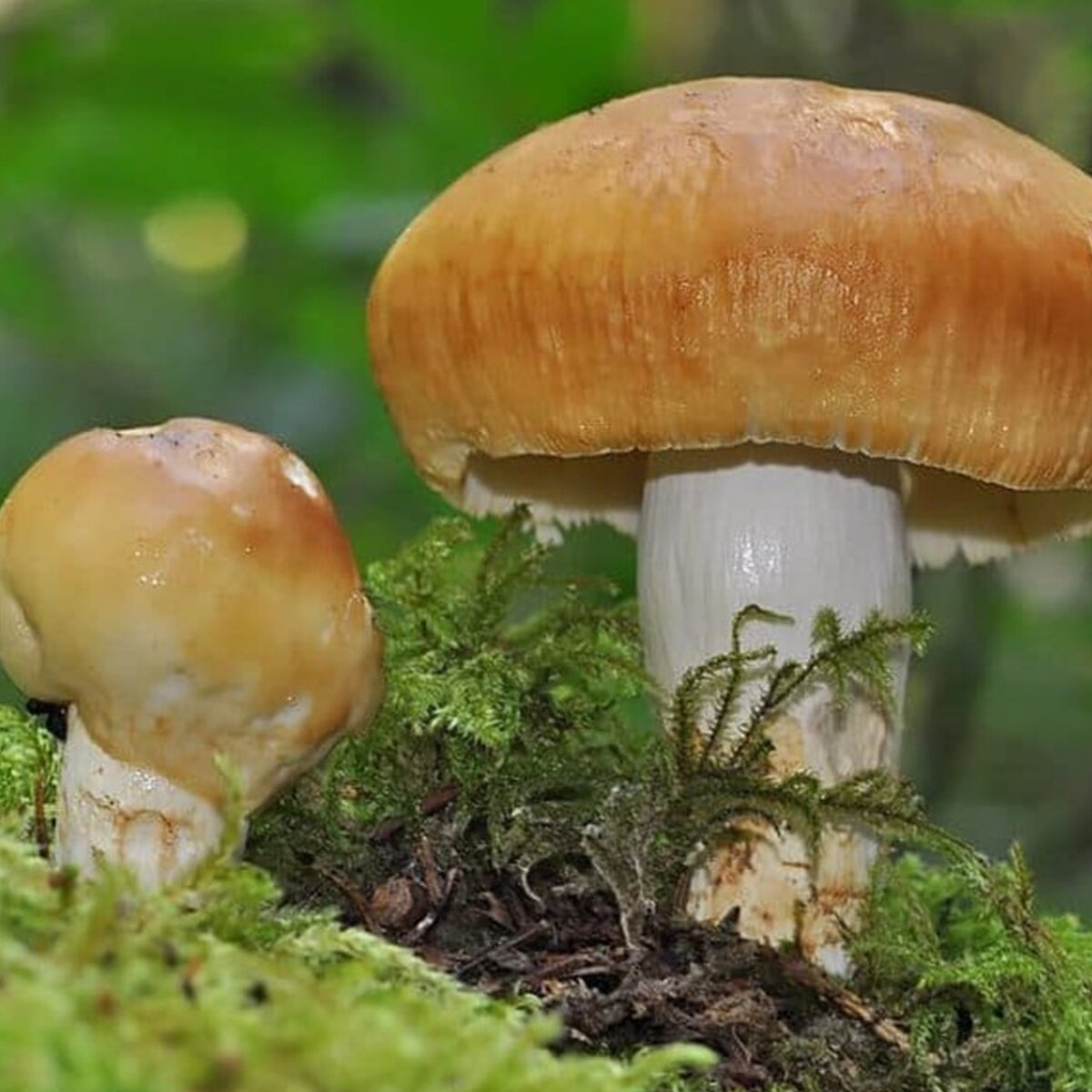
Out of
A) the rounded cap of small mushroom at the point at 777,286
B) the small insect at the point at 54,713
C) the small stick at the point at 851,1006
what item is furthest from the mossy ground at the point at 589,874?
the rounded cap of small mushroom at the point at 777,286

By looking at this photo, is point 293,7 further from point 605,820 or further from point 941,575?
point 941,575

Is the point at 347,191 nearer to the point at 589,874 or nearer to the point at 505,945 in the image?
the point at 589,874

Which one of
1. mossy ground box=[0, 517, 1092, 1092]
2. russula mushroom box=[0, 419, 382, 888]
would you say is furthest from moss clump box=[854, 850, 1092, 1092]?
russula mushroom box=[0, 419, 382, 888]

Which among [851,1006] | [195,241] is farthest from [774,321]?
[195,241]

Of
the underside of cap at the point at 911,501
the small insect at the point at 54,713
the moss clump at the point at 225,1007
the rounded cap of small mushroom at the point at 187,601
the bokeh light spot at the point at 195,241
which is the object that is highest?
the bokeh light spot at the point at 195,241

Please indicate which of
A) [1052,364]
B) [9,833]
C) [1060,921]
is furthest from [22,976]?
[1060,921]

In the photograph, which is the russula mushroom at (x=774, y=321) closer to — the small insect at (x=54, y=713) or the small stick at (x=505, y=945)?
the small stick at (x=505, y=945)

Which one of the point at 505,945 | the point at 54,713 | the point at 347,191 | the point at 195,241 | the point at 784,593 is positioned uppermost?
the point at 347,191
